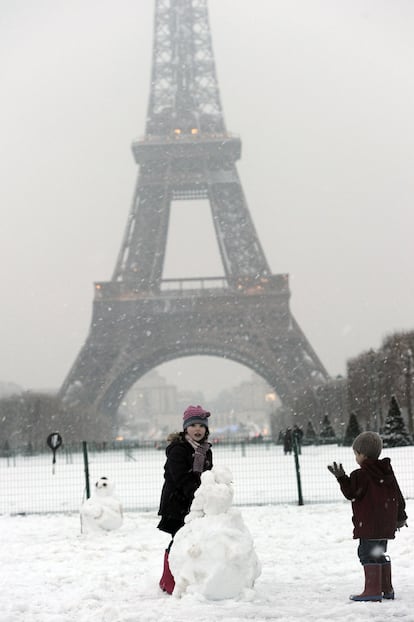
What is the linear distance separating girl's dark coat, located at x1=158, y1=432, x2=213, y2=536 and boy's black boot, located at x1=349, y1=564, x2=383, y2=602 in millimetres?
1376

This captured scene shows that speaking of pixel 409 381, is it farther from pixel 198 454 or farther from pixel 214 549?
pixel 214 549

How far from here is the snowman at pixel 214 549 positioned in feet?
18.0

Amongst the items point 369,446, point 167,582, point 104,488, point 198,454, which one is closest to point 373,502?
point 369,446

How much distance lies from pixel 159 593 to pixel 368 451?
74.9 inches

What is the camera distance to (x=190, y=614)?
5.23 metres

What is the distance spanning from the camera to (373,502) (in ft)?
18.4

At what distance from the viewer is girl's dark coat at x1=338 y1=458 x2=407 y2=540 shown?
220 inches

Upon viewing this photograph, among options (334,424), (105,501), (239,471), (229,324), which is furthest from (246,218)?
(105,501)

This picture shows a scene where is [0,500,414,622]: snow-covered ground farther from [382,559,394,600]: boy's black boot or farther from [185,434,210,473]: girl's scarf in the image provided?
[185,434,210,473]: girl's scarf

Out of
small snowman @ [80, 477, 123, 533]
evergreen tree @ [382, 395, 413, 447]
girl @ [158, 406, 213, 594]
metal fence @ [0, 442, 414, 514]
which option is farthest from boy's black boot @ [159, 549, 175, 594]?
evergreen tree @ [382, 395, 413, 447]

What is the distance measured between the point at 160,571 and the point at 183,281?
59716mm

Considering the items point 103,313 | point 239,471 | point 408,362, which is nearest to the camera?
point 239,471

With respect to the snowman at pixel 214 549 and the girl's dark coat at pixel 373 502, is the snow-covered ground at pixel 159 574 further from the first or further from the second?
the girl's dark coat at pixel 373 502

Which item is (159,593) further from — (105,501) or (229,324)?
(229,324)
